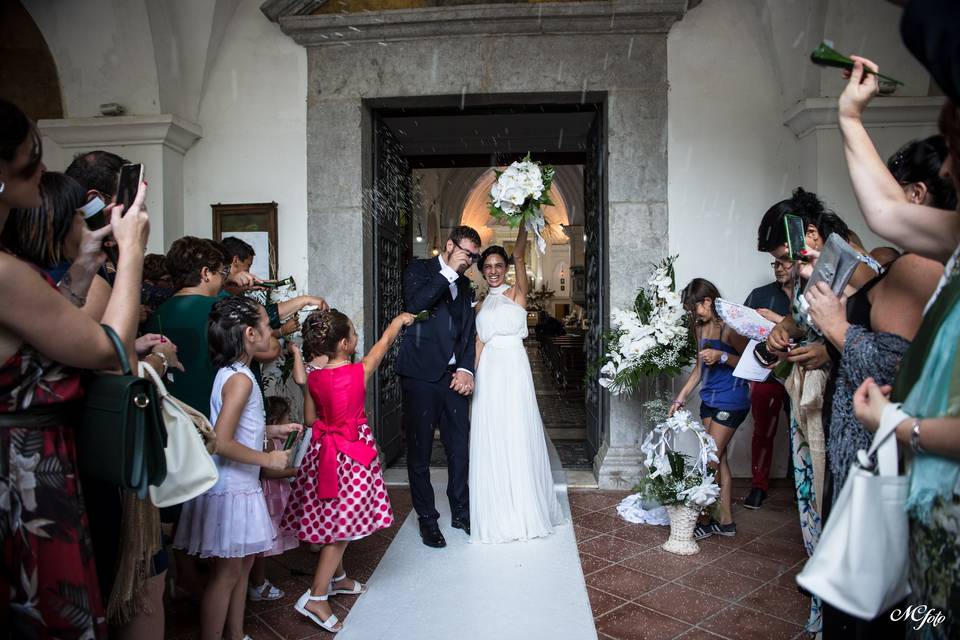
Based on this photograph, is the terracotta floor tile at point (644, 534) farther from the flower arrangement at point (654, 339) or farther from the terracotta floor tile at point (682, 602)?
the flower arrangement at point (654, 339)

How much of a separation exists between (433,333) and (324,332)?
1.32 metres

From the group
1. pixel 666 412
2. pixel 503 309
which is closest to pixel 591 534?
pixel 666 412

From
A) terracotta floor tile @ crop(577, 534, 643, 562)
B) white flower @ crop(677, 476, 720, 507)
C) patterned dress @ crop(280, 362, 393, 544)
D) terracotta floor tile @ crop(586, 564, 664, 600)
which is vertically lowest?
terracotta floor tile @ crop(577, 534, 643, 562)

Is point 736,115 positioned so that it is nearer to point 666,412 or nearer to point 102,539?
point 666,412

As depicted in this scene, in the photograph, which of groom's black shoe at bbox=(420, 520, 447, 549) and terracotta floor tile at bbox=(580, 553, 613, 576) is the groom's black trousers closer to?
groom's black shoe at bbox=(420, 520, 447, 549)

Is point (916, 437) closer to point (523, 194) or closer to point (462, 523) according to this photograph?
point (523, 194)

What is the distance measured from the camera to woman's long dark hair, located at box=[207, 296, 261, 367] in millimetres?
2848

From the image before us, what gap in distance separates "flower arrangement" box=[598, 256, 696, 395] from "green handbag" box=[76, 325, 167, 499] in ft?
12.2

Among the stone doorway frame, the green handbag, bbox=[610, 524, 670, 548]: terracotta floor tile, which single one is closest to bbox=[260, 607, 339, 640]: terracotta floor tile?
the green handbag

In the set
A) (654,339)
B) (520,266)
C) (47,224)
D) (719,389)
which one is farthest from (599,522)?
(47,224)

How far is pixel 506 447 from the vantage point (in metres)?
4.42

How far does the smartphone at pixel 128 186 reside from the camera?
6.60 ft

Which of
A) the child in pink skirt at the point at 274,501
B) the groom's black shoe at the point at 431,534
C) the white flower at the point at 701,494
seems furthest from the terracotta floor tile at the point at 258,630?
the white flower at the point at 701,494

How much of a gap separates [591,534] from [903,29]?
12.4 feet
